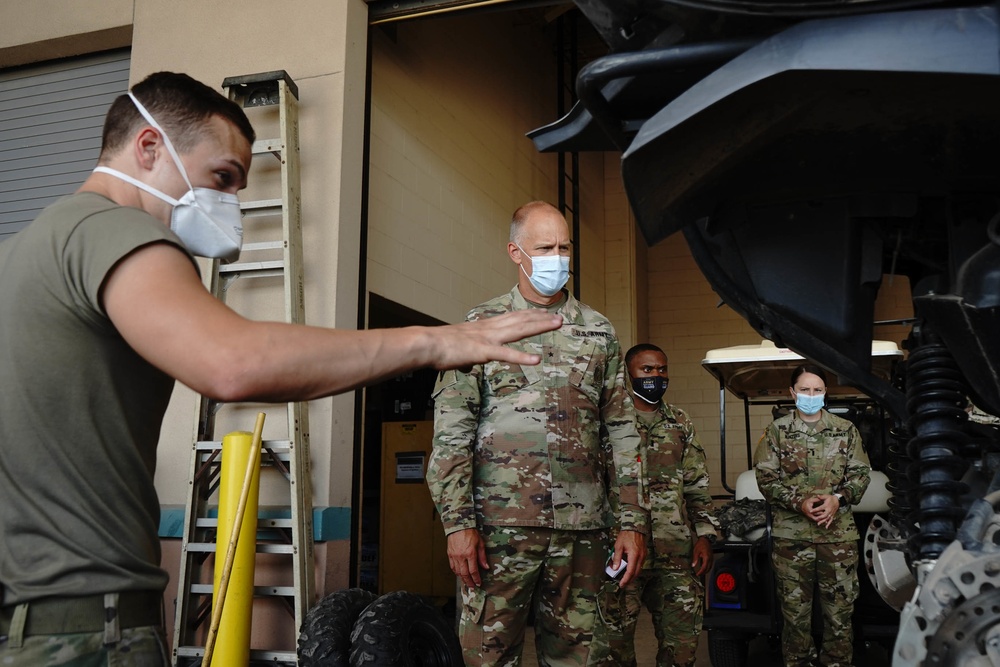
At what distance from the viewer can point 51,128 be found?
267 inches

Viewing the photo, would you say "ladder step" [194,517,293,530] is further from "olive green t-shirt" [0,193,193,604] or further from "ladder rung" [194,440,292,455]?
"olive green t-shirt" [0,193,193,604]

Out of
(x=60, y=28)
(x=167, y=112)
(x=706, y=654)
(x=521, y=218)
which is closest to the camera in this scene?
(x=167, y=112)

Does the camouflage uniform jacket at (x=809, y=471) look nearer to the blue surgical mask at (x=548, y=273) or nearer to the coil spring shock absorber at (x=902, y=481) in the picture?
the blue surgical mask at (x=548, y=273)

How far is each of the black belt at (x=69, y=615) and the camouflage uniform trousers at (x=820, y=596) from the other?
4.81m

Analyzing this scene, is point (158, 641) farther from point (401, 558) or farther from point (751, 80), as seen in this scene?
point (401, 558)

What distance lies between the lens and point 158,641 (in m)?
1.51

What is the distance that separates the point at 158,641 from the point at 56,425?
377mm

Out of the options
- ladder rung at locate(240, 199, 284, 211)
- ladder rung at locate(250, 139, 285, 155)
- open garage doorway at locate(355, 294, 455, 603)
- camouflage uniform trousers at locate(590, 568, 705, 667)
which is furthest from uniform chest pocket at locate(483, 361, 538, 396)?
open garage doorway at locate(355, 294, 455, 603)

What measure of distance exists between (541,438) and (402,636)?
4.73ft

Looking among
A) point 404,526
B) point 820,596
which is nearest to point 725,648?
point 820,596

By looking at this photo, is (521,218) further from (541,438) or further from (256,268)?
(256,268)

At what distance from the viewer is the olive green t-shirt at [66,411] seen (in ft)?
4.57

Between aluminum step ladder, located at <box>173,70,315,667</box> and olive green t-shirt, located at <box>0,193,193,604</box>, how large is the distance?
3387 mm

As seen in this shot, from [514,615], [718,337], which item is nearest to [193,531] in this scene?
[514,615]
